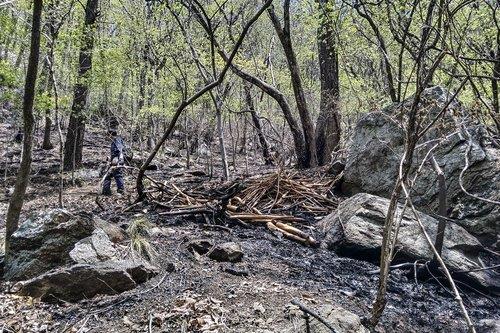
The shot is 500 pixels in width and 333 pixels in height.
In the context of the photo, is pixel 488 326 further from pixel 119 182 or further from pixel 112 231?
pixel 119 182

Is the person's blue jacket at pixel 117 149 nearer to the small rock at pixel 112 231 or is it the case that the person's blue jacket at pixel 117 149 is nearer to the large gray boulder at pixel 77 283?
the small rock at pixel 112 231

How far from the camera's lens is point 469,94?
1086cm

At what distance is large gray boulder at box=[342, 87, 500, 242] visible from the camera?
18.3ft

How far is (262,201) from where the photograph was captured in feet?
23.7

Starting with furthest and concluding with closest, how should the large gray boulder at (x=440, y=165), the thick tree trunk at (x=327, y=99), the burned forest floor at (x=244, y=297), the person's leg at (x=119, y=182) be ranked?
1. the thick tree trunk at (x=327, y=99)
2. the person's leg at (x=119, y=182)
3. the large gray boulder at (x=440, y=165)
4. the burned forest floor at (x=244, y=297)

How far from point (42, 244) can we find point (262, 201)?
364 cm

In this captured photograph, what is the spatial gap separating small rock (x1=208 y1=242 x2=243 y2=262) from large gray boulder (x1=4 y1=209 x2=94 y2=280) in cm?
143

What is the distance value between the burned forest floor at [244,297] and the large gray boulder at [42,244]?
293 mm

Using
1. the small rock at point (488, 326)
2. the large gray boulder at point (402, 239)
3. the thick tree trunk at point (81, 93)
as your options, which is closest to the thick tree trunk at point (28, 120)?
the large gray boulder at point (402, 239)

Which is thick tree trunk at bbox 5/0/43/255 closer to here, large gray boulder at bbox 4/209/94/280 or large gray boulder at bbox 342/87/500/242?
large gray boulder at bbox 4/209/94/280

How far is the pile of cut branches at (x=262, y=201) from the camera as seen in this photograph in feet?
21.0

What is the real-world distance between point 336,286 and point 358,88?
35.9 feet

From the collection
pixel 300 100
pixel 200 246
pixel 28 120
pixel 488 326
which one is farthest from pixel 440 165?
pixel 28 120

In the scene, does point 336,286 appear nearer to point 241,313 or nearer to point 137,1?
point 241,313
